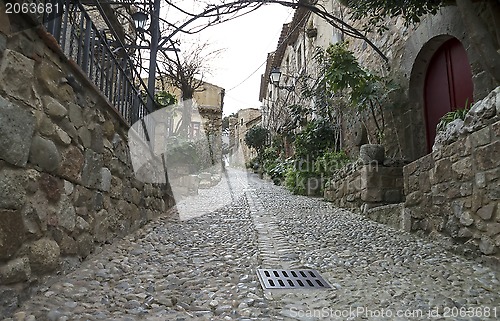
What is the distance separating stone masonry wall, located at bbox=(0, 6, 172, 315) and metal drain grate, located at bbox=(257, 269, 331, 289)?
1.22 meters

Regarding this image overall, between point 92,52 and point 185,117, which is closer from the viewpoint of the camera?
point 92,52

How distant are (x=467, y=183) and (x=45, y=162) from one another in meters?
2.82

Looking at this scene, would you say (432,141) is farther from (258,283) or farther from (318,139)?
(258,283)

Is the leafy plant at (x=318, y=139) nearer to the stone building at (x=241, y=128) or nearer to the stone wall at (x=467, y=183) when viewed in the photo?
the stone wall at (x=467, y=183)

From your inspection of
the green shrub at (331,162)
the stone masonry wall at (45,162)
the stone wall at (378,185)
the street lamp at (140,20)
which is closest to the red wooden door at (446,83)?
the stone wall at (378,185)

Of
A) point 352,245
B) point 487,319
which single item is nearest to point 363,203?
point 352,245

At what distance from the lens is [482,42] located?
2.97 m

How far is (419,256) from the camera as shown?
2691 mm

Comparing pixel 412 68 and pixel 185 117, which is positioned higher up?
pixel 412 68

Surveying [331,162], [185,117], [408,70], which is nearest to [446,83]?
[408,70]

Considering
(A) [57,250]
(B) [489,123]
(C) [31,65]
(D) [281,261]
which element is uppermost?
(C) [31,65]

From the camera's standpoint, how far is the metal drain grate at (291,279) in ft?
6.92

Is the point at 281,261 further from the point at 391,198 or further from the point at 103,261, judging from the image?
the point at 391,198

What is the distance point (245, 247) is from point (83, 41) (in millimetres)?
2139
